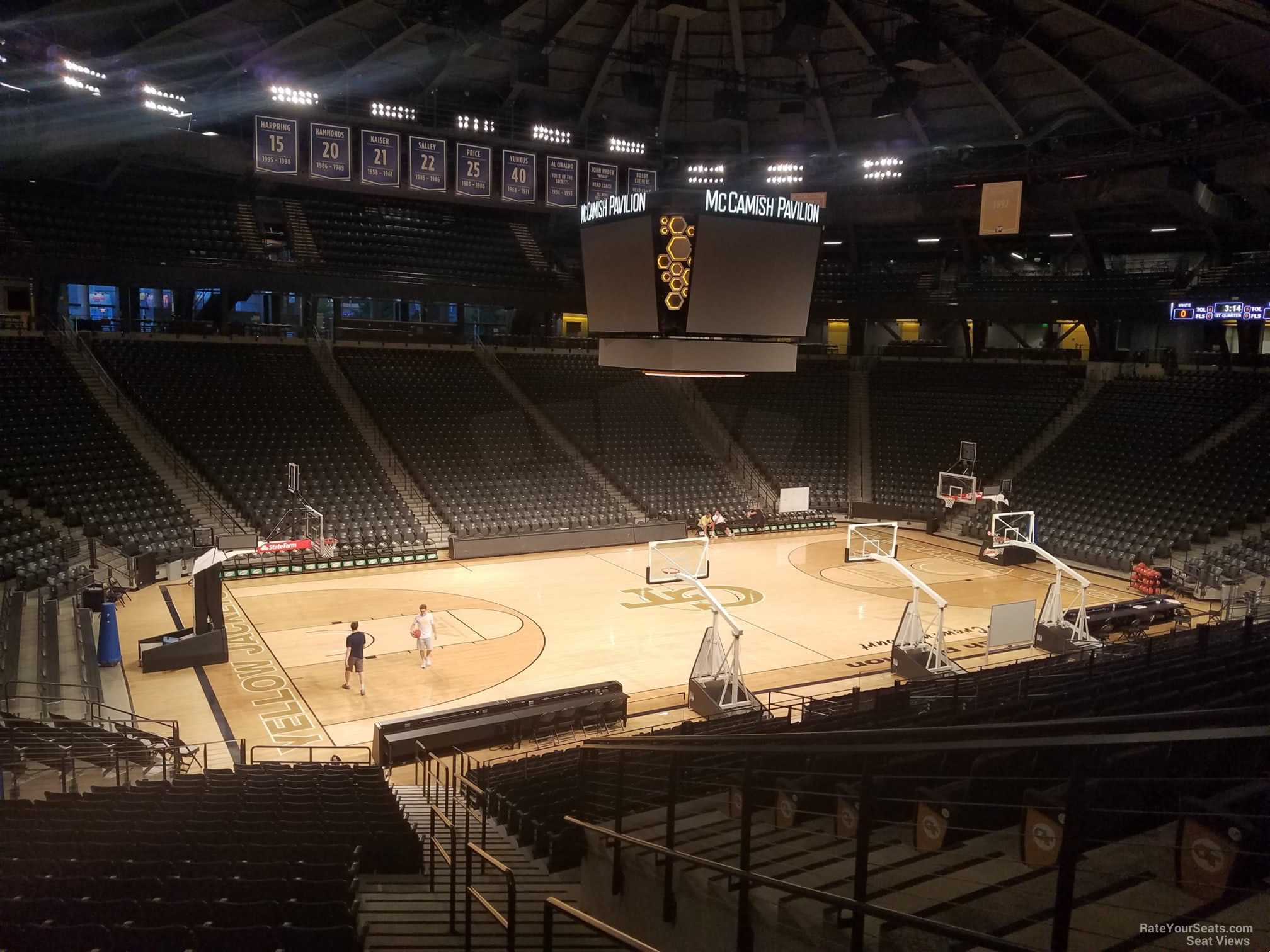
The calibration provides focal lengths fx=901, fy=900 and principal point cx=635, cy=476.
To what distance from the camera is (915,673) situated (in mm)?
15844

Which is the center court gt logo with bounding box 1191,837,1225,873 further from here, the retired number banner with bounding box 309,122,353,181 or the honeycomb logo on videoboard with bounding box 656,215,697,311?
the retired number banner with bounding box 309,122,353,181

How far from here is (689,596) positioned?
2211 centimetres

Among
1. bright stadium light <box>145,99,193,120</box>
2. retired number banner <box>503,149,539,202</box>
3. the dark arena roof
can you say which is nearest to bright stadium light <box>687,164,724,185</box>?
the dark arena roof

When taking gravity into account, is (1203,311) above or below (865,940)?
above

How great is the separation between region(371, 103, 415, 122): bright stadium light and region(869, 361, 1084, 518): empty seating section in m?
20.3

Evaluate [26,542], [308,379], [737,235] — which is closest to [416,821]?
[737,235]

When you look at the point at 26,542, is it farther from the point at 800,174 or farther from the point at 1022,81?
the point at 1022,81

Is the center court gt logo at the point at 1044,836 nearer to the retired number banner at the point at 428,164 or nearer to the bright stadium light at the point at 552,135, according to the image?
the retired number banner at the point at 428,164

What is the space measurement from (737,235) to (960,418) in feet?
76.7

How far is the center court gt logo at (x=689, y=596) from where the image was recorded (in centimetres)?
2131

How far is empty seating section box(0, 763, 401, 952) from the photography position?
479 cm

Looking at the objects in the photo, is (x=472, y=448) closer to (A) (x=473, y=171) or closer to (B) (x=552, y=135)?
(A) (x=473, y=171)

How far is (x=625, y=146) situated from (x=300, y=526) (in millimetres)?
17951

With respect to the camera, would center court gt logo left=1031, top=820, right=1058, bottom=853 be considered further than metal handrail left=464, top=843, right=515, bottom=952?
No
